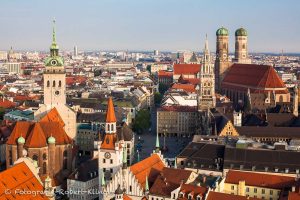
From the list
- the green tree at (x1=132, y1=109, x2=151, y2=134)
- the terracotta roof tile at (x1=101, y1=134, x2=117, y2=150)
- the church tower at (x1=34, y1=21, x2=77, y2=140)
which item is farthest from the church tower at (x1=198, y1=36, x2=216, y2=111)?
the terracotta roof tile at (x1=101, y1=134, x2=117, y2=150)

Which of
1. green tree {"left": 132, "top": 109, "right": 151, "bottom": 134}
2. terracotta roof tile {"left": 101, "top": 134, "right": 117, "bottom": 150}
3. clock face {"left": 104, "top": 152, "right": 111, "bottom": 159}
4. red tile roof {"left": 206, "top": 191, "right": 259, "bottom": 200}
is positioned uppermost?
terracotta roof tile {"left": 101, "top": 134, "right": 117, "bottom": 150}

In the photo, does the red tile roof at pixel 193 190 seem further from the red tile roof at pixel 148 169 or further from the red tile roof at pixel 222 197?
the red tile roof at pixel 148 169

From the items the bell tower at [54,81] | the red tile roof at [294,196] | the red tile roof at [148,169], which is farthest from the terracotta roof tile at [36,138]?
the red tile roof at [294,196]

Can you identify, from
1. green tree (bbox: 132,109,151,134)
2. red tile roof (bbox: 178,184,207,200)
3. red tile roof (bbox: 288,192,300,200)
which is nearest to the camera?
red tile roof (bbox: 288,192,300,200)

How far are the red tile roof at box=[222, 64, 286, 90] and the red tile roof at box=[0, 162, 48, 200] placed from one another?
371 feet

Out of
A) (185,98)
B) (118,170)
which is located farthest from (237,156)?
(185,98)

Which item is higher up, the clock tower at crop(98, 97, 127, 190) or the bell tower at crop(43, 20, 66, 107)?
the bell tower at crop(43, 20, 66, 107)

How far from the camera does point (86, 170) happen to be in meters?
89.6

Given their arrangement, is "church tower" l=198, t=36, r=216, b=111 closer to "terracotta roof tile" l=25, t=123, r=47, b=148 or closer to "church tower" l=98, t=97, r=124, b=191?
"terracotta roof tile" l=25, t=123, r=47, b=148

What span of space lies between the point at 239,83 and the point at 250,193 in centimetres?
11430

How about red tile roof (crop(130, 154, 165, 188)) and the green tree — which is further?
the green tree

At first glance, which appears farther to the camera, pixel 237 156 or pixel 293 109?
pixel 293 109

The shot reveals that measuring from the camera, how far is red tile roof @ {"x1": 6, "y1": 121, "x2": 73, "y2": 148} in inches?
3659

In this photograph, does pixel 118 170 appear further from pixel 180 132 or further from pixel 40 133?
pixel 180 132
